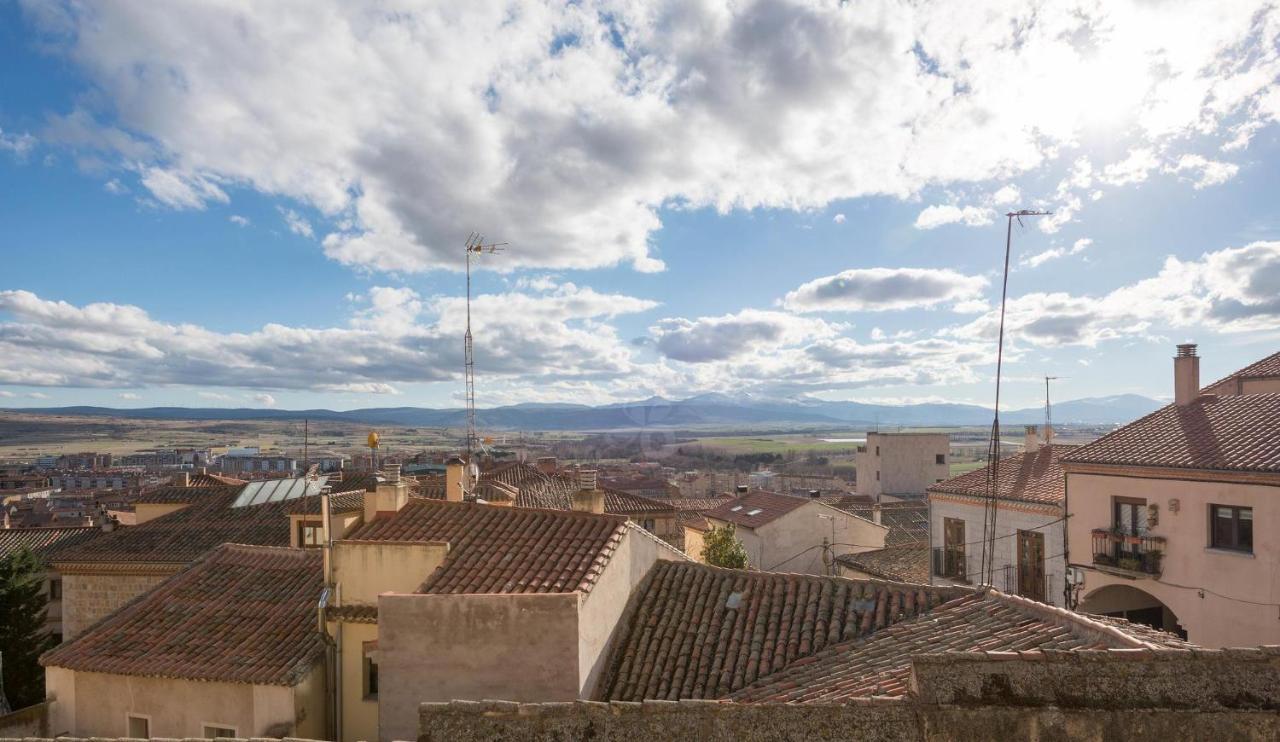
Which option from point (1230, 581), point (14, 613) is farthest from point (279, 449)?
point (1230, 581)

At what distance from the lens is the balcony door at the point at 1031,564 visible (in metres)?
20.2

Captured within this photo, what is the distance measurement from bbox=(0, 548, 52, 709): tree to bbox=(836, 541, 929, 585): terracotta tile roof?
86.4 feet

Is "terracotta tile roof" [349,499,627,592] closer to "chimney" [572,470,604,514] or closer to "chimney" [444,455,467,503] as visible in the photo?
"chimney" [572,470,604,514]

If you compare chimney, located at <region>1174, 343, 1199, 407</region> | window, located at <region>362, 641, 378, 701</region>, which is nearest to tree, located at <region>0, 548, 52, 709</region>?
window, located at <region>362, 641, 378, 701</region>

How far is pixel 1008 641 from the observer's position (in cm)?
832


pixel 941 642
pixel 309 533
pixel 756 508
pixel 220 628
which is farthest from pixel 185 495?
pixel 941 642

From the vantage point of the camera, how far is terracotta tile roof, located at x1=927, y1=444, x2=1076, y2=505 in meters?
20.7

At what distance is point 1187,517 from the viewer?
627 inches

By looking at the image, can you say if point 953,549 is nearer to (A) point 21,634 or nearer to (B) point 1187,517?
(B) point 1187,517

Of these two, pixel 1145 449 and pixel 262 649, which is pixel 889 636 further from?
pixel 1145 449

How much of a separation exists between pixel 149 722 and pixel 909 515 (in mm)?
37490

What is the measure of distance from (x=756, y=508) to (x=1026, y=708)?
2963 cm

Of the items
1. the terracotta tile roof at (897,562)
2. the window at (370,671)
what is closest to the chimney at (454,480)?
A: the window at (370,671)

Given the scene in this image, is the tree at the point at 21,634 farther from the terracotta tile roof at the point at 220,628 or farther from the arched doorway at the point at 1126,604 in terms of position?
the arched doorway at the point at 1126,604
